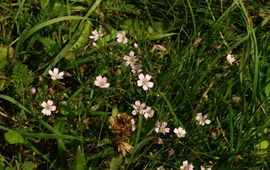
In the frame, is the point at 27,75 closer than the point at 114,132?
No

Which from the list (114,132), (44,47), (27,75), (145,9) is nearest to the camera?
(114,132)

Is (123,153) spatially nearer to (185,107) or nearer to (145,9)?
(185,107)

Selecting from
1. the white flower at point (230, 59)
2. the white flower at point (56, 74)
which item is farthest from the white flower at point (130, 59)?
the white flower at point (230, 59)

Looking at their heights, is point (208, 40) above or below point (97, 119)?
above

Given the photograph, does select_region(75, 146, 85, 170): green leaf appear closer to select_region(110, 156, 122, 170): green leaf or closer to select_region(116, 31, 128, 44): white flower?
select_region(110, 156, 122, 170): green leaf

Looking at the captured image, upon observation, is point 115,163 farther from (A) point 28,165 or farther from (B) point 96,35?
(B) point 96,35

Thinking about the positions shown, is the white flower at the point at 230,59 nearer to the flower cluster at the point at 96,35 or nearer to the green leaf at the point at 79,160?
the flower cluster at the point at 96,35

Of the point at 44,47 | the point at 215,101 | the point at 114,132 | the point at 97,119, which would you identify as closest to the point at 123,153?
the point at 114,132
